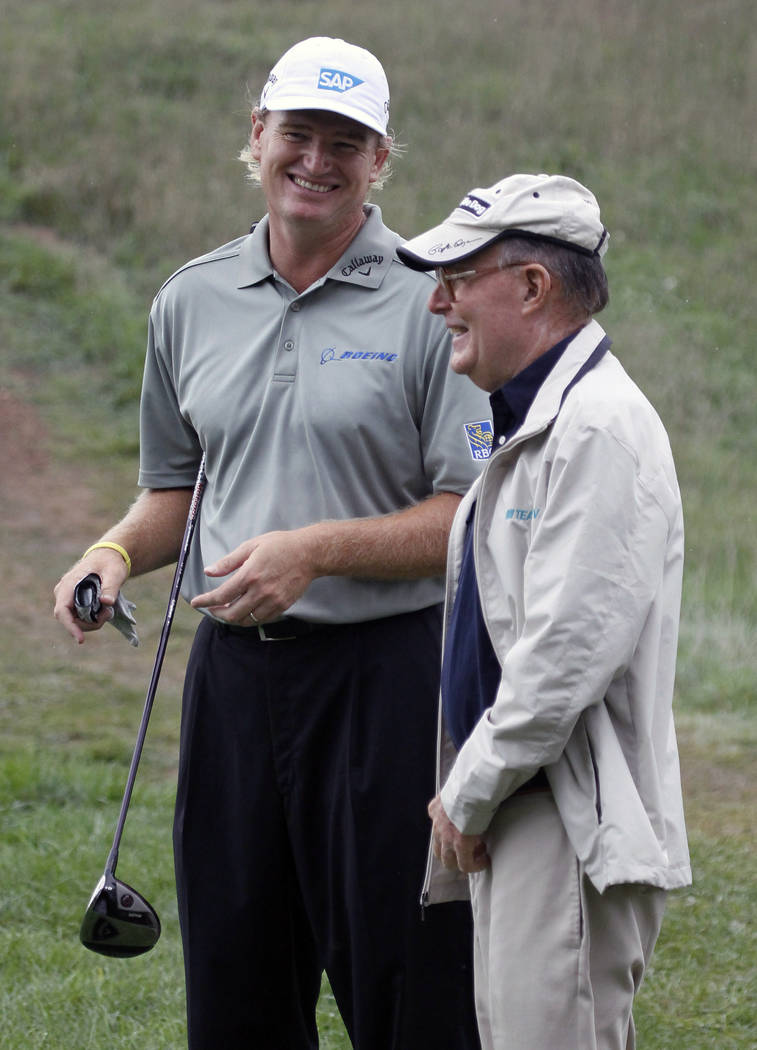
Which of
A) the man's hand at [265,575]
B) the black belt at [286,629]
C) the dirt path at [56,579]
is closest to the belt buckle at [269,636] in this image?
the black belt at [286,629]

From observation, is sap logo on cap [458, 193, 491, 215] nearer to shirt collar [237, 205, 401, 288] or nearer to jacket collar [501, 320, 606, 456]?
jacket collar [501, 320, 606, 456]

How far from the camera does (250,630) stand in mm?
3000

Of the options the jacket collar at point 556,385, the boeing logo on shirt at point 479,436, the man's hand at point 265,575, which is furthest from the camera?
the boeing logo on shirt at point 479,436

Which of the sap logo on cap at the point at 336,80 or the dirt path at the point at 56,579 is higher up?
the sap logo on cap at the point at 336,80

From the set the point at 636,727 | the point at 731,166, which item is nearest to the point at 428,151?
the point at 731,166

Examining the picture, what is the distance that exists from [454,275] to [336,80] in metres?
0.70

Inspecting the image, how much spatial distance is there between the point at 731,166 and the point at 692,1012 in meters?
14.0

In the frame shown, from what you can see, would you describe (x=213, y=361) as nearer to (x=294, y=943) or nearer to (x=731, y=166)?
(x=294, y=943)

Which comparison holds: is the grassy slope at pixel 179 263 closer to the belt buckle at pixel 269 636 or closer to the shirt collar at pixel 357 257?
the belt buckle at pixel 269 636

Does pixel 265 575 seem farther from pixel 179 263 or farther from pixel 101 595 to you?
pixel 179 263

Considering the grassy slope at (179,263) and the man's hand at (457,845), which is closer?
the man's hand at (457,845)

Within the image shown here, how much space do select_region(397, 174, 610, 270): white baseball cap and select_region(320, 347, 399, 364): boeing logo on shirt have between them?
0.44 metres

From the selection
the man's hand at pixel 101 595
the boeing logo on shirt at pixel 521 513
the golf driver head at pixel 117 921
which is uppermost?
the boeing logo on shirt at pixel 521 513

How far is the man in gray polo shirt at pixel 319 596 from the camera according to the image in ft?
9.43
